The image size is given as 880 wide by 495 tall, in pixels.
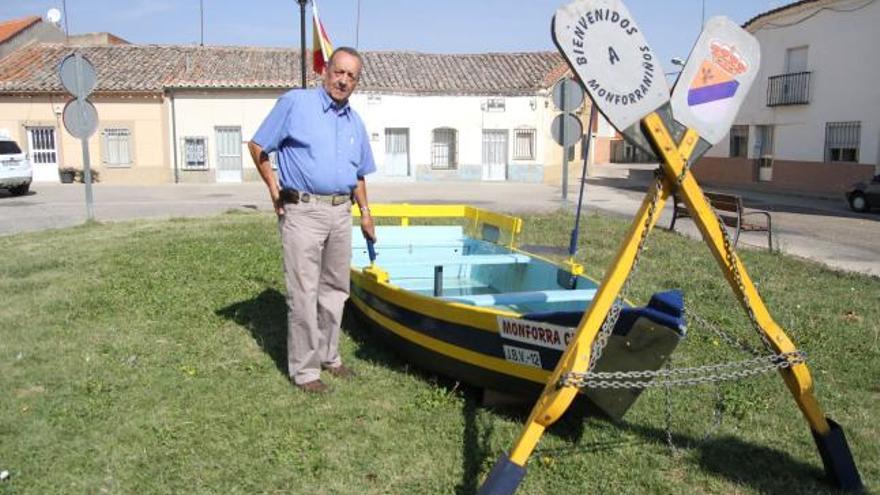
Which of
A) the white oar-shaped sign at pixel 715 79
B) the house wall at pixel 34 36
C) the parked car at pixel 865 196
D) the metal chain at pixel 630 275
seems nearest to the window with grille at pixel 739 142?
the parked car at pixel 865 196

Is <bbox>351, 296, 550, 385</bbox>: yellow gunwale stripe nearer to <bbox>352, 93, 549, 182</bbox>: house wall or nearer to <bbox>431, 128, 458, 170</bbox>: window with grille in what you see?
<bbox>352, 93, 549, 182</bbox>: house wall

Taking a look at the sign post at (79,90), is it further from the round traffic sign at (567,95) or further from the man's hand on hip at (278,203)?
the man's hand on hip at (278,203)

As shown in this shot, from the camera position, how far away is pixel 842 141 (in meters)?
23.1

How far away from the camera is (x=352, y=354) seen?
5406mm

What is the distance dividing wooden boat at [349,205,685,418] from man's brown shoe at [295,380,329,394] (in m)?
0.57

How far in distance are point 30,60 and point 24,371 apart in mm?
29006

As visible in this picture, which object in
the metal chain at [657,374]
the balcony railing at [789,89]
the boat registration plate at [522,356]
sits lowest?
the boat registration plate at [522,356]

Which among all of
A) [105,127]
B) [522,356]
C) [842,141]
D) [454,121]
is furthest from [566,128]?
[105,127]

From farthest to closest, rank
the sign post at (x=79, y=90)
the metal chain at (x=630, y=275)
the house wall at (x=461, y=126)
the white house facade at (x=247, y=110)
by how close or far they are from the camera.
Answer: the house wall at (x=461, y=126) → the white house facade at (x=247, y=110) → the sign post at (x=79, y=90) → the metal chain at (x=630, y=275)

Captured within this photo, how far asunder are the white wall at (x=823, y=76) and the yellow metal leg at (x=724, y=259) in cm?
2161

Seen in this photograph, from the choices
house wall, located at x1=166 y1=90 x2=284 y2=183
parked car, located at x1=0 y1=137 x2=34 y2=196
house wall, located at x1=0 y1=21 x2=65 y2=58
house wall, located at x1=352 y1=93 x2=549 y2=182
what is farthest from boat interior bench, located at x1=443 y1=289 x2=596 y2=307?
house wall, located at x1=0 y1=21 x2=65 y2=58

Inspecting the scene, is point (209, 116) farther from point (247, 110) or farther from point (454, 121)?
point (454, 121)

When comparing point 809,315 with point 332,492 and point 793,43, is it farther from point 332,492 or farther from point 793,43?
point 793,43

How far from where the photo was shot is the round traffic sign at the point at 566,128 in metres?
13.0
